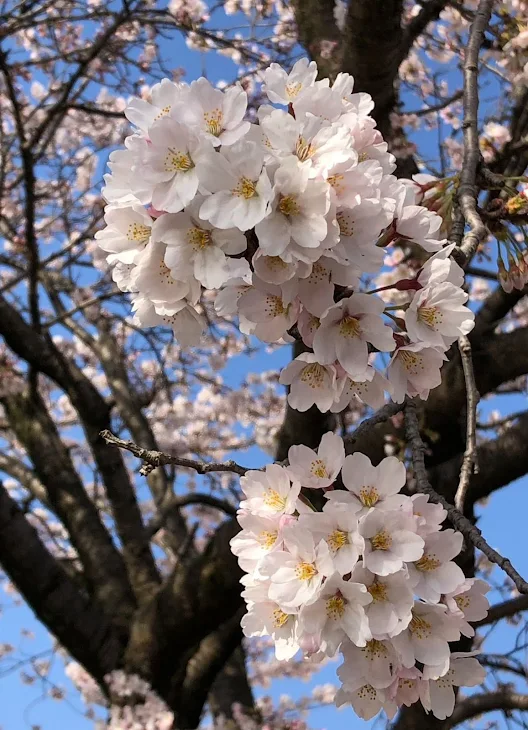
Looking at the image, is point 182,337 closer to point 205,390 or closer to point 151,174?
point 151,174

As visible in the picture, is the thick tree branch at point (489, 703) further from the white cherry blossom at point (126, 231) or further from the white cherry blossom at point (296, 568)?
the white cherry blossom at point (126, 231)

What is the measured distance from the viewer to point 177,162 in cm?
71

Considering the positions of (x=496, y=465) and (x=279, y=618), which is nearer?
(x=279, y=618)

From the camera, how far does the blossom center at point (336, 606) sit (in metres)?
0.70

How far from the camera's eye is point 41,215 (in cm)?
533

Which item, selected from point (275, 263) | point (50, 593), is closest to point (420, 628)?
point (275, 263)

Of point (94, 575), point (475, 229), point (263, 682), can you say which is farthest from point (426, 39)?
point (263, 682)

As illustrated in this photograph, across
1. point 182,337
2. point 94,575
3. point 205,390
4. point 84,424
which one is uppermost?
point 205,390

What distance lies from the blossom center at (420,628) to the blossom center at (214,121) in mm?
609

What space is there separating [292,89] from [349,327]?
1.13 ft

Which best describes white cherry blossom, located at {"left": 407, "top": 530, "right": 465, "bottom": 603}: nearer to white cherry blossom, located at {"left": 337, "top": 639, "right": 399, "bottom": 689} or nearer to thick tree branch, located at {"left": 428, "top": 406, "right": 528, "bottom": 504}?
white cherry blossom, located at {"left": 337, "top": 639, "right": 399, "bottom": 689}

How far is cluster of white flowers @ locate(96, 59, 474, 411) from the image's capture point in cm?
68

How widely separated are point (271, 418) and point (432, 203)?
17.9 ft

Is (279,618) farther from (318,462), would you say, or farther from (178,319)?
(178,319)
